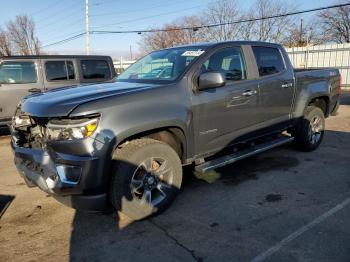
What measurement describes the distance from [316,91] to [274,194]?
245 centimetres

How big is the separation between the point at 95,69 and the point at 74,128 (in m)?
6.25

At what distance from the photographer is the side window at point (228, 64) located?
4.31 m

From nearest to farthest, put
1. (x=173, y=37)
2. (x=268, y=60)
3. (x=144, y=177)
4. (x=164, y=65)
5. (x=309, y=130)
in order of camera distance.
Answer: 1. (x=144, y=177)
2. (x=164, y=65)
3. (x=268, y=60)
4. (x=309, y=130)
5. (x=173, y=37)

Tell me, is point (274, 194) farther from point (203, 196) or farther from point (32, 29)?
point (32, 29)

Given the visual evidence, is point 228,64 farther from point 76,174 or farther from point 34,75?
point 34,75

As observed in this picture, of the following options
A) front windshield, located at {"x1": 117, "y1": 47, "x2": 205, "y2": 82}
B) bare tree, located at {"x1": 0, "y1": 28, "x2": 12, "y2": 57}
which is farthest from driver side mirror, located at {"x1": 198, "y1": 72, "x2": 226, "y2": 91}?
bare tree, located at {"x1": 0, "y1": 28, "x2": 12, "y2": 57}

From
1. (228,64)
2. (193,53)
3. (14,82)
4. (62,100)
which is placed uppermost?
(193,53)

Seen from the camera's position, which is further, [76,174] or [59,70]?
[59,70]

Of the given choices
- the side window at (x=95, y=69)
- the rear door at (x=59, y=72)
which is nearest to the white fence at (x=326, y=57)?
the side window at (x=95, y=69)

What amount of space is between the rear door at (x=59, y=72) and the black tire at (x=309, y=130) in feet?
17.2

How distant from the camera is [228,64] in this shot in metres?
4.57

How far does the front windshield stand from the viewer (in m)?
4.21

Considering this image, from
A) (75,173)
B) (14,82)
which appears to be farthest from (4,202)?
(14,82)

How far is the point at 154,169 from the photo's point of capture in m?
3.72
